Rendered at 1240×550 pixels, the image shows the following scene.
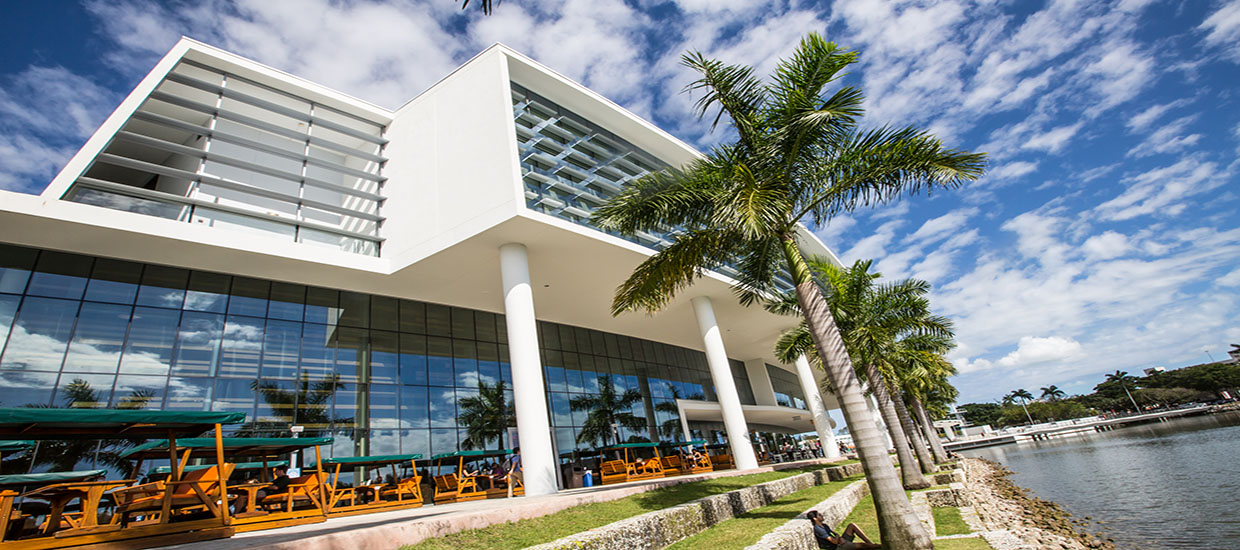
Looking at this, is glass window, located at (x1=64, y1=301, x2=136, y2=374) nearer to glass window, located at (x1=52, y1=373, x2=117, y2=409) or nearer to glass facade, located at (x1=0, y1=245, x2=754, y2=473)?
glass facade, located at (x1=0, y1=245, x2=754, y2=473)

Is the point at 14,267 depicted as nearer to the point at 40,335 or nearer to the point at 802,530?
the point at 40,335

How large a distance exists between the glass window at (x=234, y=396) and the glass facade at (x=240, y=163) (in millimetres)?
4632

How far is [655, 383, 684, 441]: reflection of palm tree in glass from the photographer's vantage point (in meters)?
29.0

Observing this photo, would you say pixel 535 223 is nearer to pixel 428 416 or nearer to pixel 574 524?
pixel 428 416

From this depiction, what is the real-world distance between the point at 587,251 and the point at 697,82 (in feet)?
30.3

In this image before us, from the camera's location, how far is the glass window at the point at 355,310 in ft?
62.9

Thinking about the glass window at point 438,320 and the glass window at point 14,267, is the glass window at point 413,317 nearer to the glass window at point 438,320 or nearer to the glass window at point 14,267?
the glass window at point 438,320

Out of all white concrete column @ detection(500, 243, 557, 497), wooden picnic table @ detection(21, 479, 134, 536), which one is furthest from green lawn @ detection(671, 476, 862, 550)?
wooden picnic table @ detection(21, 479, 134, 536)

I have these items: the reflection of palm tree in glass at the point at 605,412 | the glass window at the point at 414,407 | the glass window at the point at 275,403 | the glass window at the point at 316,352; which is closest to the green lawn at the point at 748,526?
the glass window at the point at 414,407

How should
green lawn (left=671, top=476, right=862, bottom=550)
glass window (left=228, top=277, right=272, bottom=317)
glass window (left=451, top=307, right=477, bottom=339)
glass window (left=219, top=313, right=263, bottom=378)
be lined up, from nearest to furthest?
green lawn (left=671, top=476, right=862, bottom=550) → glass window (left=219, top=313, right=263, bottom=378) → glass window (left=228, top=277, right=272, bottom=317) → glass window (left=451, top=307, right=477, bottom=339)

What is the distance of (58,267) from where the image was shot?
14.5 m

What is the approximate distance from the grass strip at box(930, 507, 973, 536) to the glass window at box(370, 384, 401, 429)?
16.3 metres

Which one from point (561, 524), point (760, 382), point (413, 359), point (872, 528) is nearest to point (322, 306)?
point (413, 359)

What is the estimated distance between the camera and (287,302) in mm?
18031
